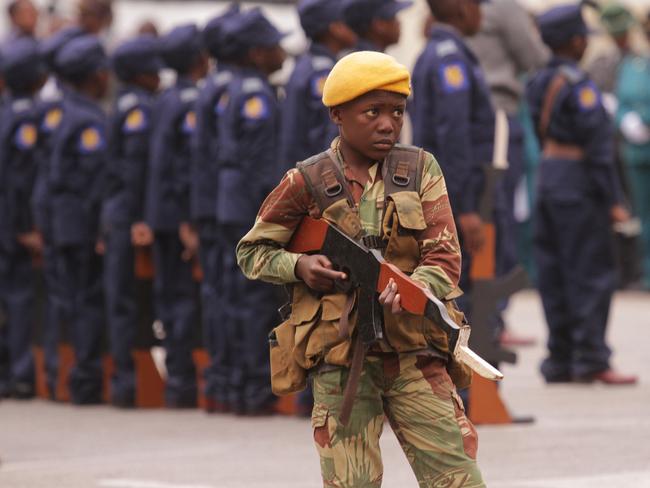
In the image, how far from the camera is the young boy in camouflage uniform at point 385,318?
620 cm

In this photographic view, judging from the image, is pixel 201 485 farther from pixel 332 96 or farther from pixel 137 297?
pixel 137 297

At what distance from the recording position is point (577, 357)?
12164 millimetres

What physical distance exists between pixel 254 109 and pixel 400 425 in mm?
5107

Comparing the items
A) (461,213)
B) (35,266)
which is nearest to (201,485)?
(461,213)

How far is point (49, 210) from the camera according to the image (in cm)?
1263

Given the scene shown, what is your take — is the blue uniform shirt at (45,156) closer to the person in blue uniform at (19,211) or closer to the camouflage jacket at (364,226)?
the person in blue uniform at (19,211)

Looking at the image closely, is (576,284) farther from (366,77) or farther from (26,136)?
(366,77)

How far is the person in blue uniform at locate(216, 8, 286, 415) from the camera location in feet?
36.5

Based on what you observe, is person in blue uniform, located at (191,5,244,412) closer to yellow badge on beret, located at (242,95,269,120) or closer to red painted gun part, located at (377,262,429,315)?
yellow badge on beret, located at (242,95,269,120)

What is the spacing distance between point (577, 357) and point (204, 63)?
9.64 ft

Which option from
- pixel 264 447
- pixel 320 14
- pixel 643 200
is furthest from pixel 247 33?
pixel 643 200

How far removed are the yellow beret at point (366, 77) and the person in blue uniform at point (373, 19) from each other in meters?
4.47

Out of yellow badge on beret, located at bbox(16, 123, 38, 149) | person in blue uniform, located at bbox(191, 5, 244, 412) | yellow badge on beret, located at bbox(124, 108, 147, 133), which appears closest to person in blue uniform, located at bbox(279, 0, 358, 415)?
person in blue uniform, located at bbox(191, 5, 244, 412)

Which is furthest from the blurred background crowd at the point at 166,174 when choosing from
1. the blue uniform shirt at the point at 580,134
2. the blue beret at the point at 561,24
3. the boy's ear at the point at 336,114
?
the boy's ear at the point at 336,114
